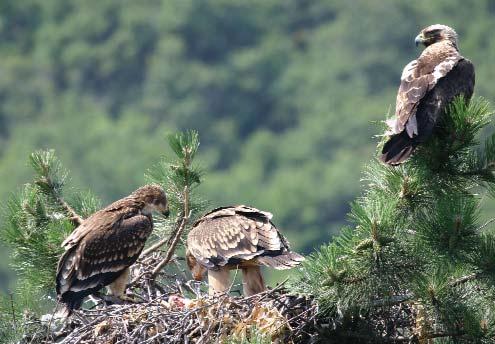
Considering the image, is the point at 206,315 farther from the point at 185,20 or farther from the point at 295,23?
the point at 295,23

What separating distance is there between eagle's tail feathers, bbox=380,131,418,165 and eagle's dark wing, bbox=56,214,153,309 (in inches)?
102

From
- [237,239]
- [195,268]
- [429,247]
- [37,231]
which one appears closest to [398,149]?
[429,247]

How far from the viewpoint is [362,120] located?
2452 inches

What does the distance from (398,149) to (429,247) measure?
3.19 feet

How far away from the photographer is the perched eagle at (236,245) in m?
11.1

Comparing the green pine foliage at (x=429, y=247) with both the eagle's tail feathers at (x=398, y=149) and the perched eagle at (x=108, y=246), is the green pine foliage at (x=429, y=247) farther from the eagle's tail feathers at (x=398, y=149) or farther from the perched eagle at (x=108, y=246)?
the perched eagle at (x=108, y=246)

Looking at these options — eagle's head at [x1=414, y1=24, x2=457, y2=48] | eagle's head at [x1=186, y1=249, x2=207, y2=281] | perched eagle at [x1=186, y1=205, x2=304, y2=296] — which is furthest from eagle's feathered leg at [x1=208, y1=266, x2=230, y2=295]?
eagle's head at [x1=414, y1=24, x2=457, y2=48]

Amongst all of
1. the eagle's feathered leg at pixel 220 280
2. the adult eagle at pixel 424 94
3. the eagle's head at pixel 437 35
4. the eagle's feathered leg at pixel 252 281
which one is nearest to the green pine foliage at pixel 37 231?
the eagle's feathered leg at pixel 220 280

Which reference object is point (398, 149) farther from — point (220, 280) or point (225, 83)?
point (225, 83)

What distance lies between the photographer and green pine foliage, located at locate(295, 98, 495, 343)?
30.0 ft

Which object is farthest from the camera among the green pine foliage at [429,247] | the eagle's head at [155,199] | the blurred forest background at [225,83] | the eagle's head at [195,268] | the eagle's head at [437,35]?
the blurred forest background at [225,83]

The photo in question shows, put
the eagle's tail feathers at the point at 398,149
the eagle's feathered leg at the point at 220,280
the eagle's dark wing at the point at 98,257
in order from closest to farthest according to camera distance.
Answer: the eagle's tail feathers at the point at 398,149
the eagle's dark wing at the point at 98,257
the eagle's feathered leg at the point at 220,280

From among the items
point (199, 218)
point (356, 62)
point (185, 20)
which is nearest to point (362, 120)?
point (356, 62)

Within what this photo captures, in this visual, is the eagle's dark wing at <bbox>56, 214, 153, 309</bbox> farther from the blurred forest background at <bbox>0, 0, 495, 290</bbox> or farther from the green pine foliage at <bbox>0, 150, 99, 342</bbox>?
the blurred forest background at <bbox>0, 0, 495, 290</bbox>
